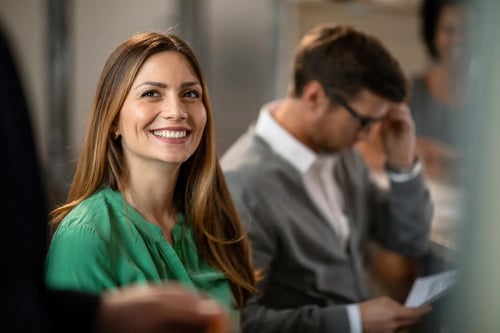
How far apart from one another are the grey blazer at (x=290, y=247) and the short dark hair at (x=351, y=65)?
0.75ft

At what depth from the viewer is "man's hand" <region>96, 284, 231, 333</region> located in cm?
64

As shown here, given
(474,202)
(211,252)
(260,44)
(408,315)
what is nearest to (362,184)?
(408,315)

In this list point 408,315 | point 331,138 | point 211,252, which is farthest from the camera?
point 331,138

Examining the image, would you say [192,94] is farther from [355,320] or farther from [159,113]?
[355,320]

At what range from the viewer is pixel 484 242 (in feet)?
3.20

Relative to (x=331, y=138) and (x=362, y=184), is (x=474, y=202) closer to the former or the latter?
(x=331, y=138)

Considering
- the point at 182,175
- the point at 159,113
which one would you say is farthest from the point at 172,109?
the point at 182,175

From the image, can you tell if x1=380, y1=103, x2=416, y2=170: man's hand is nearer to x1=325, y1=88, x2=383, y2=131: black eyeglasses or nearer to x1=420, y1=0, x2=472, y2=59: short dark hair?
x1=325, y1=88, x2=383, y2=131: black eyeglasses

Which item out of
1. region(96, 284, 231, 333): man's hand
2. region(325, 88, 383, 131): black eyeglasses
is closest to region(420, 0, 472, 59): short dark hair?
region(325, 88, 383, 131): black eyeglasses

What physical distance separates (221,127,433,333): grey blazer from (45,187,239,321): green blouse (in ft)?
1.13

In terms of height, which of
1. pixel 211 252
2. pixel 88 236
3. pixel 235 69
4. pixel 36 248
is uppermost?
pixel 36 248

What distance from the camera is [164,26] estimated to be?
380cm

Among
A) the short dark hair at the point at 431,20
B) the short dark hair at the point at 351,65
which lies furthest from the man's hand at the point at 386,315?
the short dark hair at the point at 431,20

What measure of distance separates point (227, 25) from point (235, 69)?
272 mm
